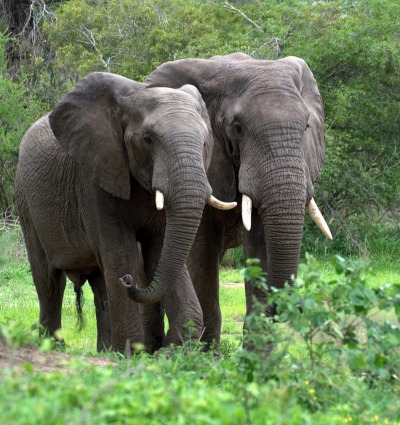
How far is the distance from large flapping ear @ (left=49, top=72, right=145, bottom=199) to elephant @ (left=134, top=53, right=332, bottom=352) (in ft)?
1.46

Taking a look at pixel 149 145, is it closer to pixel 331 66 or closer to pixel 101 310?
pixel 101 310

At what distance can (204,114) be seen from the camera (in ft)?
23.4

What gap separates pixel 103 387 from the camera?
11.8 feet

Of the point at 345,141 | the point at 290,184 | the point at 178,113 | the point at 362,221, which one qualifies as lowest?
the point at 362,221

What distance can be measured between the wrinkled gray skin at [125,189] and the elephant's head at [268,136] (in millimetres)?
352

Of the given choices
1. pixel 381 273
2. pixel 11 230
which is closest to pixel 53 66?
pixel 11 230

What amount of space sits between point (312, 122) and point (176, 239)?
1.70 meters

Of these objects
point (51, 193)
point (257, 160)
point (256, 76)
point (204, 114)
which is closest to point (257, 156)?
point (257, 160)

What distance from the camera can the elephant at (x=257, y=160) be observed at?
6934 mm

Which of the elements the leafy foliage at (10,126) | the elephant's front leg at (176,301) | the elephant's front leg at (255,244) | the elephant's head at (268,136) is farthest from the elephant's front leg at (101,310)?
the leafy foliage at (10,126)

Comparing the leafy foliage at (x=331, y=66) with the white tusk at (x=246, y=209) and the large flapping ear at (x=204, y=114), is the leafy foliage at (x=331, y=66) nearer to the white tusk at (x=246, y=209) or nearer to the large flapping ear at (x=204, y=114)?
the large flapping ear at (x=204, y=114)

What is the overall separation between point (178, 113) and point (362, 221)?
10393 millimetres

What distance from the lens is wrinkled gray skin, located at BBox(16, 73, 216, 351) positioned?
6461mm

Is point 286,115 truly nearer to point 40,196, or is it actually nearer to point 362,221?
point 40,196
